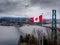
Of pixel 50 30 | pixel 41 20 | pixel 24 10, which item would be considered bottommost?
pixel 50 30

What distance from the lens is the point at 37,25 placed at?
9.12ft

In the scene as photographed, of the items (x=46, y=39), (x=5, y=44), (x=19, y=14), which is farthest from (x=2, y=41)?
(x=46, y=39)

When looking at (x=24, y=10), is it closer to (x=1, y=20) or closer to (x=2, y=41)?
(x=1, y=20)

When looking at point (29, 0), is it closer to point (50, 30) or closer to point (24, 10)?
point (24, 10)

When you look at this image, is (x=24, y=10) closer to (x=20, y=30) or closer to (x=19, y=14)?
(x=19, y=14)

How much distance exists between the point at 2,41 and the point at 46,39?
736mm

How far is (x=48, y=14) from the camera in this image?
277cm

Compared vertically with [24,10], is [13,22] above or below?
below

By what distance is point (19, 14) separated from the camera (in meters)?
2.78

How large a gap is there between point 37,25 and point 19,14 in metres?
0.36

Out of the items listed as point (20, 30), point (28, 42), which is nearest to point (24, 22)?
point (20, 30)

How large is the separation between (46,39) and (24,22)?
1.53 ft

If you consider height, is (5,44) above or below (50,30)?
below

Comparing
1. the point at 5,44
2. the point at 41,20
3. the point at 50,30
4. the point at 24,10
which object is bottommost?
the point at 5,44
